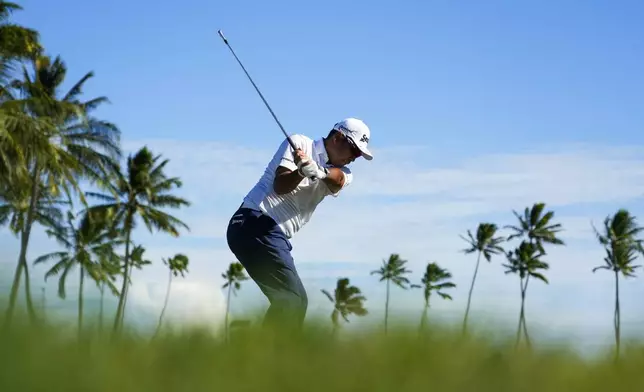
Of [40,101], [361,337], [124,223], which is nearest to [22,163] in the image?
[40,101]

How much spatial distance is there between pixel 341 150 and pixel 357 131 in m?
0.20

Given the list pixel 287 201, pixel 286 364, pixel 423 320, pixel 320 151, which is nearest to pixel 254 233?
pixel 287 201

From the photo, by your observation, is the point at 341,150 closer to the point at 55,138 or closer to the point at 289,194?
the point at 289,194

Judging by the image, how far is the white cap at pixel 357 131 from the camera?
527 cm

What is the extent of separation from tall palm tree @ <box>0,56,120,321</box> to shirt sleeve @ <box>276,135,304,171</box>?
19.6 meters

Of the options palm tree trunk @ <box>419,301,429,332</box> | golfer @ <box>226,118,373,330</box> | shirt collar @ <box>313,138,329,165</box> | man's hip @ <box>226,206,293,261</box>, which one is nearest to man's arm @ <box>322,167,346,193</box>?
golfer @ <box>226,118,373,330</box>

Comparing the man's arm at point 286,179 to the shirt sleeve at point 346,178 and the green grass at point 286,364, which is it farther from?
the green grass at point 286,364

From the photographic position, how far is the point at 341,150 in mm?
5406

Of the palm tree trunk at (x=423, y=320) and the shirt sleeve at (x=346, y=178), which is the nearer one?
the palm tree trunk at (x=423, y=320)

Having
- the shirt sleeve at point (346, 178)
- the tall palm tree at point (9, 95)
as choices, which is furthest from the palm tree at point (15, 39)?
the shirt sleeve at point (346, 178)

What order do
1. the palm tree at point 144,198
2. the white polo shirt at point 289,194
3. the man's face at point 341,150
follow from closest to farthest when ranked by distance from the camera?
the white polo shirt at point 289,194, the man's face at point 341,150, the palm tree at point 144,198

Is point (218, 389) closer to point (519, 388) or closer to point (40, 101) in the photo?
point (519, 388)

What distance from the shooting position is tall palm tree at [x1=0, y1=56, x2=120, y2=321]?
78.9 ft

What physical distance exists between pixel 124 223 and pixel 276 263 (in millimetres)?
38344
